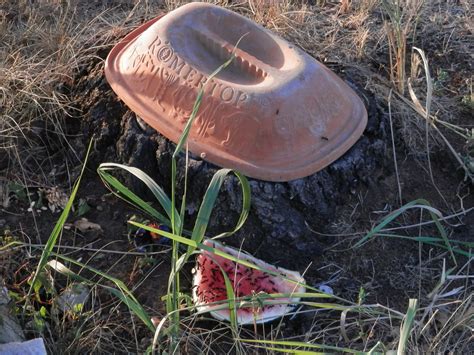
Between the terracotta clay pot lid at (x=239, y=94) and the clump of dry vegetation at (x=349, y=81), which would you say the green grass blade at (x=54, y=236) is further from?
the terracotta clay pot lid at (x=239, y=94)

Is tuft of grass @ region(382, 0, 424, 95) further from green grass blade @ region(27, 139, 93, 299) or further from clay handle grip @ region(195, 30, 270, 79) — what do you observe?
green grass blade @ region(27, 139, 93, 299)

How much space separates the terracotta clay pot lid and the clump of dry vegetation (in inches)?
13.5

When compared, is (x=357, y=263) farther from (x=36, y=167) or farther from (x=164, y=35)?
(x=36, y=167)

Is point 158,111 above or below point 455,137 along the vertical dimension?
above

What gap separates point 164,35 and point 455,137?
1557 millimetres

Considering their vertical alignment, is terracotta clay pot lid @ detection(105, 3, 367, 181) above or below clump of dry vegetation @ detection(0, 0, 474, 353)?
above

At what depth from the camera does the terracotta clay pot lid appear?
9.28 feet

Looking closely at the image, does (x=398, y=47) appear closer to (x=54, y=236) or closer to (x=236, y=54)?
(x=236, y=54)

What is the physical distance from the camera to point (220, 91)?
287 centimetres

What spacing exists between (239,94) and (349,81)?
2.74 ft

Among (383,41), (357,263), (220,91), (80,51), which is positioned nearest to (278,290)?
(357,263)

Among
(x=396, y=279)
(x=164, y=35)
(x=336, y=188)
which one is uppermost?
(x=164, y=35)

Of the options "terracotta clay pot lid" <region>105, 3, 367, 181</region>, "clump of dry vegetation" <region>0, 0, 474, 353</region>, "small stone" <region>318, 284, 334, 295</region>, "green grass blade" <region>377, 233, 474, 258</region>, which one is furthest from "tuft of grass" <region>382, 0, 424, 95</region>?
"small stone" <region>318, 284, 334, 295</region>

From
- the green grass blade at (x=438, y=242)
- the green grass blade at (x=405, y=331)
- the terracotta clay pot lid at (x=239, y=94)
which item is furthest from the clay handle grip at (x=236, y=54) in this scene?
the green grass blade at (x=405, y=331)
